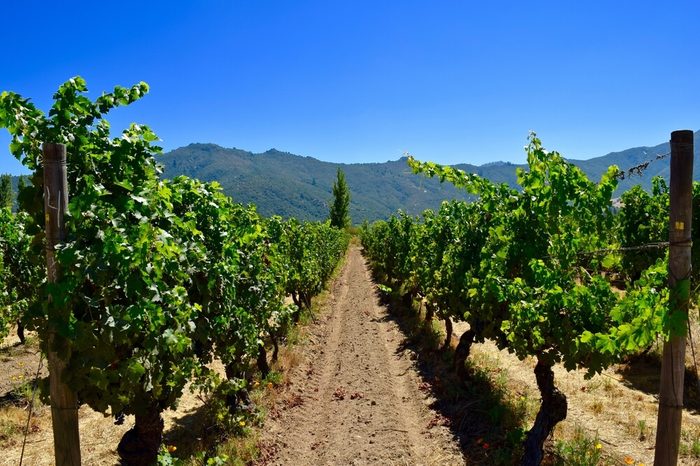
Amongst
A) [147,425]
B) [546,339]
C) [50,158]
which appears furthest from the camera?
[546,339]

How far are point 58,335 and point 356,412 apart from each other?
7966mm

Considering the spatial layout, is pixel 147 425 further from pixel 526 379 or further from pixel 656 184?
pixel 656 184

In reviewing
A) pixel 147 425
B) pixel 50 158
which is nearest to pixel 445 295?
pixel 147 425

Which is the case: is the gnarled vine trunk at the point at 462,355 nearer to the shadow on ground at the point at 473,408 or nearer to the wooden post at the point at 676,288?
the shadow on ground at the point at 473,408

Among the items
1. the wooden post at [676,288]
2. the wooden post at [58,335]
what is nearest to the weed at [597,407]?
the wooden post at [676,288]

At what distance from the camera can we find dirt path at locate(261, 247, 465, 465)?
8820 mm

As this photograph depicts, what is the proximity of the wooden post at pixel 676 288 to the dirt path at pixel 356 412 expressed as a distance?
16.1 ft

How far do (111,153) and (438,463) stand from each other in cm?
770

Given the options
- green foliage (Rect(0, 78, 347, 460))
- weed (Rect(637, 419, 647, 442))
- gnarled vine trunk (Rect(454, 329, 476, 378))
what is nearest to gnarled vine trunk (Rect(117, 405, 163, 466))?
green foliage (Rect(0, 78, 347, 460))

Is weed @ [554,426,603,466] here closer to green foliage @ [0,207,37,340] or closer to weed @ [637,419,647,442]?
weed @ [637,419,647,442]

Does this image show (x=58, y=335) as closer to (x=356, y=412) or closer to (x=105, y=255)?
(x=105, y=255)

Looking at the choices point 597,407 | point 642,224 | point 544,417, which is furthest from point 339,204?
point 544,417

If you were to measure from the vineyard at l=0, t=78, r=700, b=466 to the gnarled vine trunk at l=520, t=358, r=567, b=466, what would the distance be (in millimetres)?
24

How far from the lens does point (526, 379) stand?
11.8 meters
